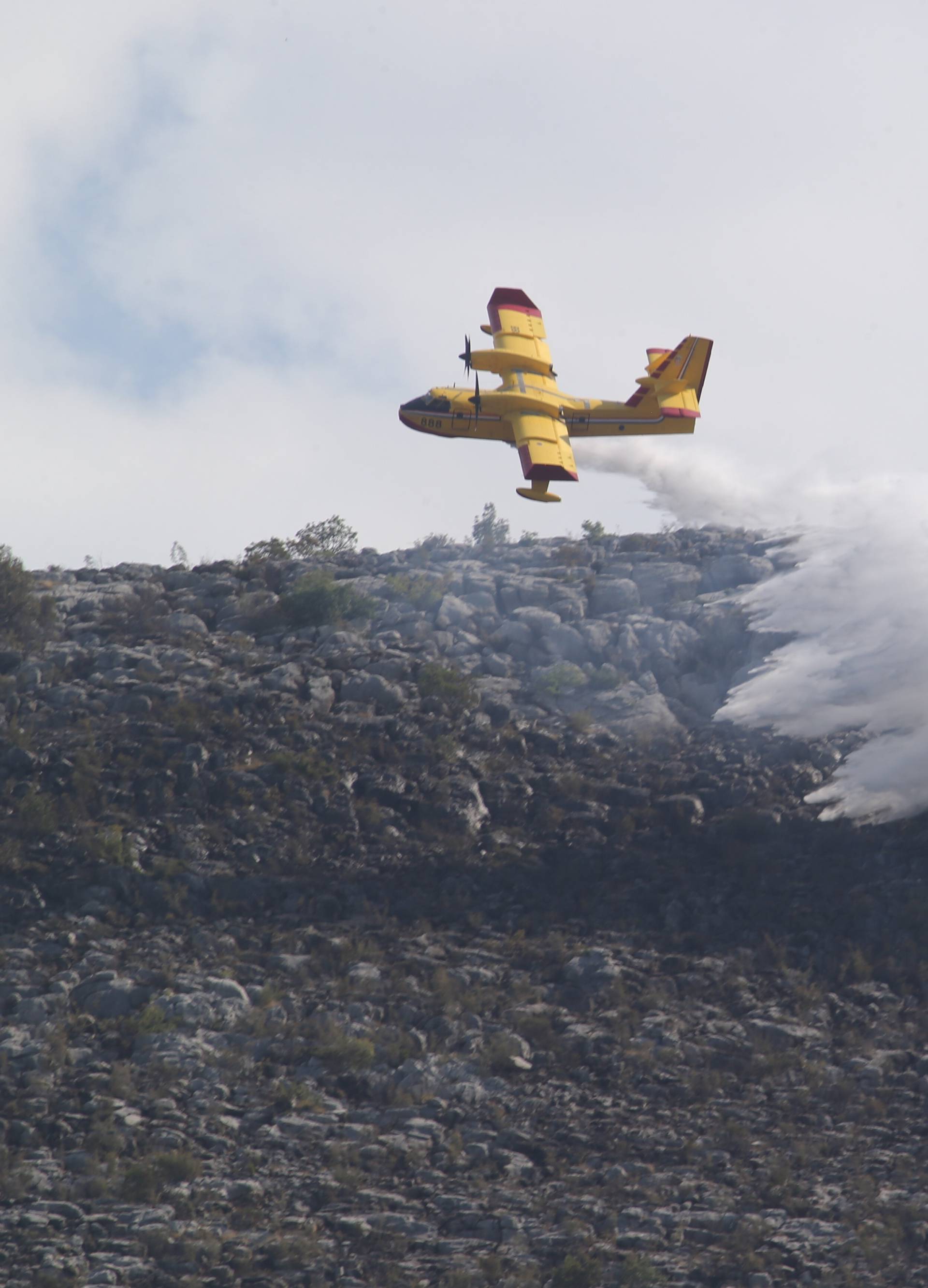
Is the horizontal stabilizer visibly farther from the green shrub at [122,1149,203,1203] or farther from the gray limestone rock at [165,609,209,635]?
the green shrub at [122,1149,203,1203]

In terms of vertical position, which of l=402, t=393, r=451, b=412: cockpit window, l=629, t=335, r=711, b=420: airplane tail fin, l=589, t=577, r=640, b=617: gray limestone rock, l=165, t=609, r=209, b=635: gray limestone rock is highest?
l=629, t=335, r=711, b=420: airplane tail fin

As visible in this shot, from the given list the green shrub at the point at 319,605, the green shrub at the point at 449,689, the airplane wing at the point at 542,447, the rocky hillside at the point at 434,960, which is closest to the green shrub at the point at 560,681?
the rocky hillside at the point at 434,960

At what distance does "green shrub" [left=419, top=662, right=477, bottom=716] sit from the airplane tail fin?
34.6 ft

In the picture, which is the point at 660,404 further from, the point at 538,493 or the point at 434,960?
the point at 434,960

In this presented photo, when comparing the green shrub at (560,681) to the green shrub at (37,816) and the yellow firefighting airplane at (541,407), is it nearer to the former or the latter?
the yellow firefighting airplane at (541,407)

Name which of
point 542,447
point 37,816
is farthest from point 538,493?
point 37,816

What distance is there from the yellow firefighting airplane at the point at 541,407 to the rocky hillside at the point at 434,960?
7.16m

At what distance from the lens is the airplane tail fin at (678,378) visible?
47125 mm

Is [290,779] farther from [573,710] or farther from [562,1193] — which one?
[562,1193]

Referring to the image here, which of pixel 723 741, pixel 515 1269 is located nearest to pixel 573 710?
pixel 723 741

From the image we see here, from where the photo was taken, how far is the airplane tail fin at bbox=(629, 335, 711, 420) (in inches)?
1855

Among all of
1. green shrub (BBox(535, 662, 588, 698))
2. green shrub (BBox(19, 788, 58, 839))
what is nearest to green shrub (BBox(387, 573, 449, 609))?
green shrub (BBox(535, 662, 588, 698))

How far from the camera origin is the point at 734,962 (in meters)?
36.2

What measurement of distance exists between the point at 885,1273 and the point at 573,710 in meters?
21.3
